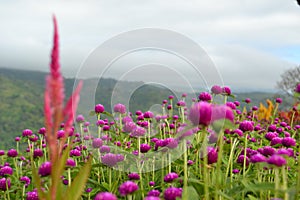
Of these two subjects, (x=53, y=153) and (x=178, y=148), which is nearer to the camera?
(x=53, y=153)

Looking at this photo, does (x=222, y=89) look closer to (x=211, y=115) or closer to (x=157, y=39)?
(x=157, y=39)

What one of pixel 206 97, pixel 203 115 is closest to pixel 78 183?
pixel 203 115

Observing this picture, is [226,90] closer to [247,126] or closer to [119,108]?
[247,126]

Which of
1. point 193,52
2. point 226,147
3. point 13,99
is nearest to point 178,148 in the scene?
point 193,52

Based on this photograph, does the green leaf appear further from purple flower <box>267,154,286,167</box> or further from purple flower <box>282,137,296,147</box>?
purple flower <box>282,137,296,147</box>

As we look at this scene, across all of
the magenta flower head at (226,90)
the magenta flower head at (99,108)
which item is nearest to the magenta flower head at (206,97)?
the magenta flower head at (226,90)

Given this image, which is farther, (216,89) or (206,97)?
(216,89)

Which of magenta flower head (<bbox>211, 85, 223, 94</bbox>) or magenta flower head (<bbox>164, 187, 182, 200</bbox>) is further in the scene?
magenta flower head (<bbox>211, 85, 223, 94</bbox>)

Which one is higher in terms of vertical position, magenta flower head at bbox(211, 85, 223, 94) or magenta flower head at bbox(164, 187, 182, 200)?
magenta flower head at bbox(211, 85, 223, 94)

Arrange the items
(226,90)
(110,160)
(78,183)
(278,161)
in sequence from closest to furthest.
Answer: (78,183), (278,161), (110,160), (226,90)

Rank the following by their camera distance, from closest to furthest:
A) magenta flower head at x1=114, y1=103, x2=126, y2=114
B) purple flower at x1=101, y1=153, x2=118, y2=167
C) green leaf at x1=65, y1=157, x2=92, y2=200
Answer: green leaf at x1=65, y1=157, x2=92, y2=200
purple flower at x1=101, y1=153, x2=118, y2=167
magenta flower head at x1=114, y1=103, x2=126, y2=114

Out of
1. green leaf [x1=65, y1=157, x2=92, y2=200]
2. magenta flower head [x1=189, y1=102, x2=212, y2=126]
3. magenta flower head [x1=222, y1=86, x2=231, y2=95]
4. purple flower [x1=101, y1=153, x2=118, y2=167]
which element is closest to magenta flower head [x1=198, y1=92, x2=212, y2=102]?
magenta flower head [x1=222, y1=86, x2=231, y2=95]

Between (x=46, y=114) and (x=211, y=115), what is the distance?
0.84 metres

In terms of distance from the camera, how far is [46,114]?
2.48 ft
